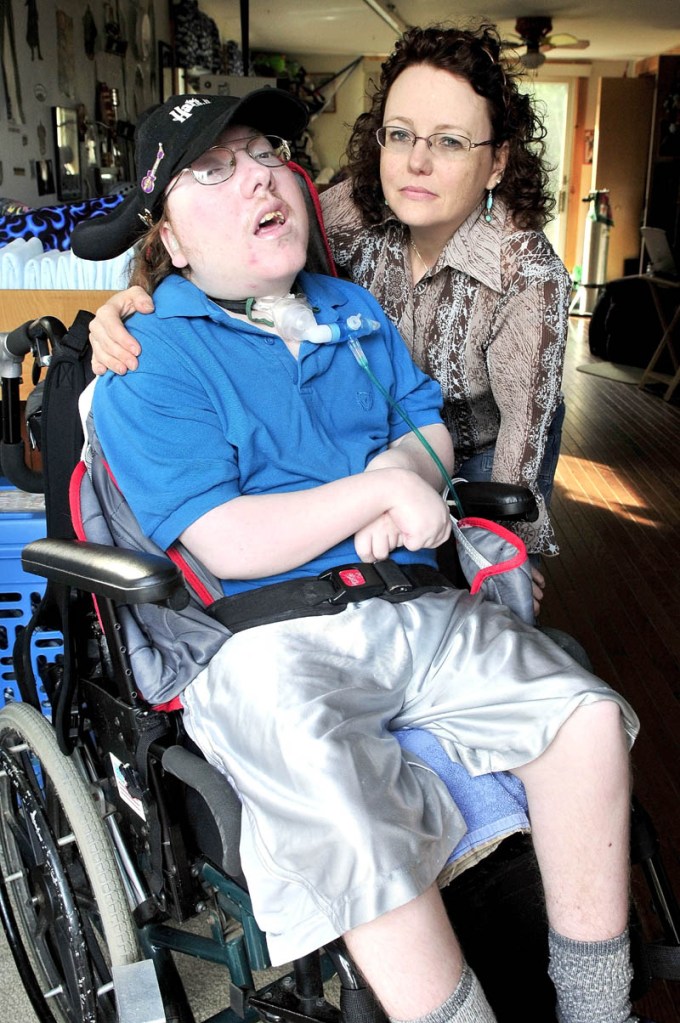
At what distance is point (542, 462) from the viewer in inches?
76.0

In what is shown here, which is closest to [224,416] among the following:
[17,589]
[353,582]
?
[353,582]

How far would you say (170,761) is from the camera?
117 centimetres

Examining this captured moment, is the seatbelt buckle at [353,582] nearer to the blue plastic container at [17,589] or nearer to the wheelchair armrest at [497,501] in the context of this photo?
the wheelchair armrest at [497,501]

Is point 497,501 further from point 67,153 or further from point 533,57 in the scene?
point 533,57

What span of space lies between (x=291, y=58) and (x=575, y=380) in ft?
20.8

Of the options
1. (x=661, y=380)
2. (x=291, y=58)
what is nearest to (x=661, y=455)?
(x=661, y=380)

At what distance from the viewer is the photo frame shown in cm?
451

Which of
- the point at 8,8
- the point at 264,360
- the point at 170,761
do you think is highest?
the point at 8,8

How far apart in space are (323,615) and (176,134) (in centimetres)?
67

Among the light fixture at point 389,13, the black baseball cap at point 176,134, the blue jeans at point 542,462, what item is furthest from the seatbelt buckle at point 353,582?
the light fixture at point 389,13

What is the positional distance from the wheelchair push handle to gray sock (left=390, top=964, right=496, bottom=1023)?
930 mm

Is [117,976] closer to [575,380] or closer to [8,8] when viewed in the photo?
[8,8]

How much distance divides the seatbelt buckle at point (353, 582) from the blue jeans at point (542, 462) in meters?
0.71

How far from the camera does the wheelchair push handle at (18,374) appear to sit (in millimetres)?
1479
